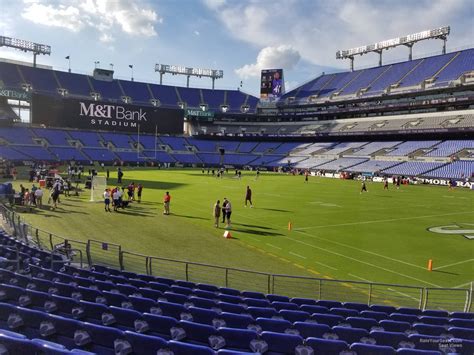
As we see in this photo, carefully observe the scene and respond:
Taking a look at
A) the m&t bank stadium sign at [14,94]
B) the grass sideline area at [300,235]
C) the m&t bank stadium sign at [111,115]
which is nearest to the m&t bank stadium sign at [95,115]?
the m&t bank stadium sign at [111,115]

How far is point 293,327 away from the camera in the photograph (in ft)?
21.9

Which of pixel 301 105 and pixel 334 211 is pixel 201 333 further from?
pixel 301 105

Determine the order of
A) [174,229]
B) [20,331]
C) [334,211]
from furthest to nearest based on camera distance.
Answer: [334,211], [174,229], [20,331]

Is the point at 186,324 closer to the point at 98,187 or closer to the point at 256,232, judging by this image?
the point at 256,232

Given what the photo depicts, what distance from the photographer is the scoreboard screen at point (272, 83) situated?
100 metres

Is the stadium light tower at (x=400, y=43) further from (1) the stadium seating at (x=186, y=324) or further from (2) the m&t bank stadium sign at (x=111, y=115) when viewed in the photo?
(1) the stadium seating at (x=186, y=324)

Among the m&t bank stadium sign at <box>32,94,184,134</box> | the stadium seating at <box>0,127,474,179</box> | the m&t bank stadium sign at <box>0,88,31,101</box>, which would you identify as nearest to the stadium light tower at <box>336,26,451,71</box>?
the stadium seating at <box>0,127,474,179</box>

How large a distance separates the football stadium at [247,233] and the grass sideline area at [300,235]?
14 cm

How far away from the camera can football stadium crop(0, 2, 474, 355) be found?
629 cm

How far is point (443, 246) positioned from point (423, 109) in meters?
65.7

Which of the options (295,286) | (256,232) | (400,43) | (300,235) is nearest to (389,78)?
(400,43)

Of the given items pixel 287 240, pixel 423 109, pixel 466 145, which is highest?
pixel 423 109

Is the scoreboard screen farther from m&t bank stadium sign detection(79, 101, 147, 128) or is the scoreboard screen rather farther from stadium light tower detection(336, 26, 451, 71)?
m&t bank stadium sign detection(79, 101, 147, 128)

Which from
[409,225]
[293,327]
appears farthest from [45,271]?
[409,225]
